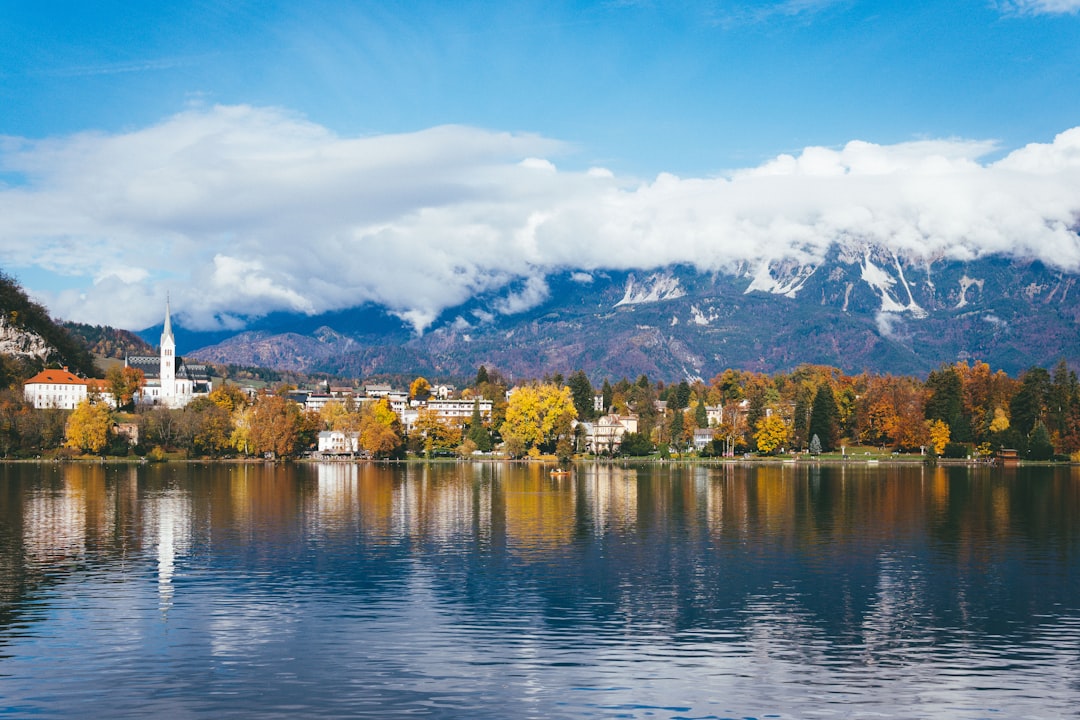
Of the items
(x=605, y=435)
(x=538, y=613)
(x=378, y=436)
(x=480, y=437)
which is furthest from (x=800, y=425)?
(x=538, y=613)

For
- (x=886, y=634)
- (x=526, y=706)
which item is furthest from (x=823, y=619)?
(x=526, y=706)

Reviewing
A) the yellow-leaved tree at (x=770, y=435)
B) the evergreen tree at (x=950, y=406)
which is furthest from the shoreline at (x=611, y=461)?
the evergreen tree at (x=950, y=406)

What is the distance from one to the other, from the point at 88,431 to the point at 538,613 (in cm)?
14555

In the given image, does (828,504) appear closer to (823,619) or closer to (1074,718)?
(823,619)

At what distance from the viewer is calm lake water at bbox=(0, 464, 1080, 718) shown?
26000 mm

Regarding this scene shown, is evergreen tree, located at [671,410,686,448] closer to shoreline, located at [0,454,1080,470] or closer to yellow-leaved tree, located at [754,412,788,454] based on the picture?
shoreline, located at [0,454,1080,470]

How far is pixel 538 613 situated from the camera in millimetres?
35781

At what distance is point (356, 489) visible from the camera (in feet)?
322

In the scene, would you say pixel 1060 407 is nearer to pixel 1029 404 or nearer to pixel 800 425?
pixel 1029 404

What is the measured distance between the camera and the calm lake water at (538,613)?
26000mm

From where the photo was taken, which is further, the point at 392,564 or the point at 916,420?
the point at 916,420

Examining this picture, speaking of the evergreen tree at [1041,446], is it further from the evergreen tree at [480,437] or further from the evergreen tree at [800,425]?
the evergreen tree at [480,437]

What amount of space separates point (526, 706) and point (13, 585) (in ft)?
83.9

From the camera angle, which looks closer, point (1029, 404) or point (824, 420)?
point (1029, 404)
